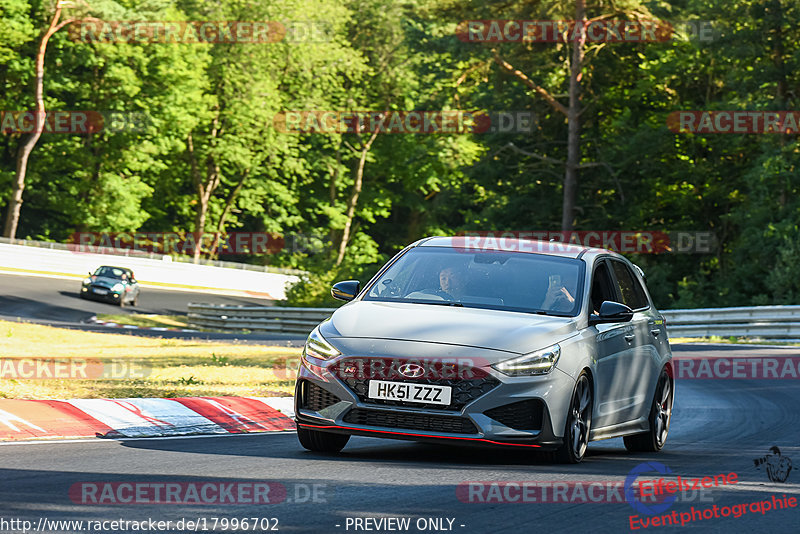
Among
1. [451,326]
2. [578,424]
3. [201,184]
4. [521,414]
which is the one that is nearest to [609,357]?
[578,424]

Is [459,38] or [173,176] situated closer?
[459,38]

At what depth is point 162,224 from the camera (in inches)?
2975

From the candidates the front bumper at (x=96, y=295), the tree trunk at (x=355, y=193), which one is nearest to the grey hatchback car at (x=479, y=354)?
the front bumper at (x=96, y=295)

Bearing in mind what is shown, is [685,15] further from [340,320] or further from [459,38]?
[340,320]

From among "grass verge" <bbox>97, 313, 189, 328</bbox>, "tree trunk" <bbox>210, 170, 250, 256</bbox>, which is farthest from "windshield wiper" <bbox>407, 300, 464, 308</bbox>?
"tree trunk" <bbox>210, 170, 250, 256</bbox>

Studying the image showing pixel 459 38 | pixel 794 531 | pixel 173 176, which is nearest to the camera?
pixel 794 531

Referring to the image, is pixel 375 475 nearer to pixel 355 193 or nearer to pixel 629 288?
pixel 629 288

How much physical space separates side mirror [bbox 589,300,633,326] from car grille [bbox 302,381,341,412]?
2.18 metres

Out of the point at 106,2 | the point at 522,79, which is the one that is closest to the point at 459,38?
the point at 522,79

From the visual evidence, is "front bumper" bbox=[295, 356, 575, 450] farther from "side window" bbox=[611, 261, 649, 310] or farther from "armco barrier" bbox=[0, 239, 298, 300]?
"armco barrier" bbox=[0, 239, 298, 300]

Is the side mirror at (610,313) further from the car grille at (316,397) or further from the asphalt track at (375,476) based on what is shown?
the car grille at (316,397)

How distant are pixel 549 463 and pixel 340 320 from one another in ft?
6.06

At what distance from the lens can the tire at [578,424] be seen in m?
8.85

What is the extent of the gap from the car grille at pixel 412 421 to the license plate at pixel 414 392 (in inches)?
4.1
